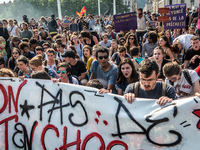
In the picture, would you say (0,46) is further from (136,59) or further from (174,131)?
(174,131)

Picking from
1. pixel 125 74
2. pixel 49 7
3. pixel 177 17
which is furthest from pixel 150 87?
pixel 49 7

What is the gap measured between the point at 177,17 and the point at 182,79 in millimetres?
5411

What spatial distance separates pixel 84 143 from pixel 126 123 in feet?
1.94

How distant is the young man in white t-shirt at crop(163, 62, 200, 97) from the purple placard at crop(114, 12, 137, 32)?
208 inches

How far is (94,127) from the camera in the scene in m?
2.73

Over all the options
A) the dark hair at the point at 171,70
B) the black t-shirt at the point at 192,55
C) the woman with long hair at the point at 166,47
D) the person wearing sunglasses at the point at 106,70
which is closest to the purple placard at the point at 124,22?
the woman with long hair at the point at 166,47

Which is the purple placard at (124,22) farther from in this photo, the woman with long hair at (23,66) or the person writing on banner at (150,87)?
the person writing on banner at (150,87)

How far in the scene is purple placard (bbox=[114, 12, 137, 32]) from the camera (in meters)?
8.12

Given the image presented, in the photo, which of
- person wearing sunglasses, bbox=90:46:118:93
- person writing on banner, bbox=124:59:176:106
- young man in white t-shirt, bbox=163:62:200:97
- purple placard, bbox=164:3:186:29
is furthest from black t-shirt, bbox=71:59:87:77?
purple placard, bbox=164:3:186:29

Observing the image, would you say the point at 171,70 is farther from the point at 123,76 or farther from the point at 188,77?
the point at 123,76

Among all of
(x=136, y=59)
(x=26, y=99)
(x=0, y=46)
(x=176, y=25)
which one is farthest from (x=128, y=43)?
(x=26, y=99)

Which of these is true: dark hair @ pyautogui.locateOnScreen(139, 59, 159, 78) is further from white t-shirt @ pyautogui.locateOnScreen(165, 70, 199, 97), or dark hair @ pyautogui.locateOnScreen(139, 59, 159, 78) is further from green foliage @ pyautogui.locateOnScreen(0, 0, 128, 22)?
green foliage @ pyautogui.locateOnScreen(0, 0, 128, 22)

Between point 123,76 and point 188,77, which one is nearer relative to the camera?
point 188,77

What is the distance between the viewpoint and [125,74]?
3.61 meters
